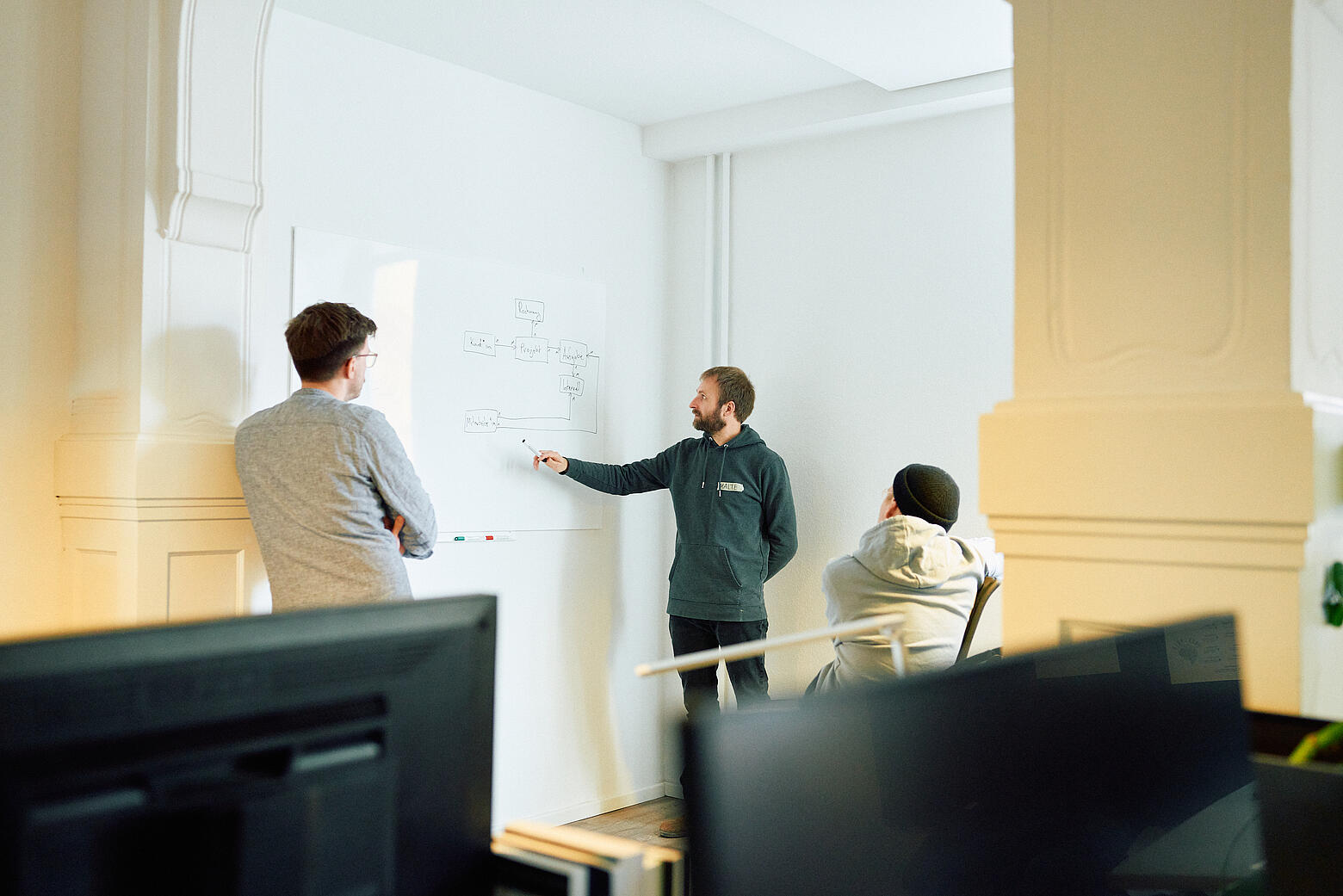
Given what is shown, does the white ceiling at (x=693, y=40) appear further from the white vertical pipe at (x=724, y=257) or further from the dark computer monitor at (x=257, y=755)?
the dark computer monitor at (x=257, y=755)

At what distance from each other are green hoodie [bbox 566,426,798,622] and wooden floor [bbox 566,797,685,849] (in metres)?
0.77

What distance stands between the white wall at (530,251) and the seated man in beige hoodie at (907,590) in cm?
98

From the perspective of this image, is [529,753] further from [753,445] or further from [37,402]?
[37,402]

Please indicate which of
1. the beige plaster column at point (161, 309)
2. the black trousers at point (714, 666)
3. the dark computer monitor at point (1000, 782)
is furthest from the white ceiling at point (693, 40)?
the dark computer monitor at point (1000, 782)

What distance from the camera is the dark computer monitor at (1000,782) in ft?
2.19

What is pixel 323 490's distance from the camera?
2.39 metres

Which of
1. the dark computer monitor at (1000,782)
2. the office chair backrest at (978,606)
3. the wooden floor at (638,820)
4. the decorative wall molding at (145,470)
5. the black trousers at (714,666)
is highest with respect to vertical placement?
the decorative wall molding at (145,470)

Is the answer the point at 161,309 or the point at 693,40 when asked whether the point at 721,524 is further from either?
the point at 161,309

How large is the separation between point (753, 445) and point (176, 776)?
11.2ft

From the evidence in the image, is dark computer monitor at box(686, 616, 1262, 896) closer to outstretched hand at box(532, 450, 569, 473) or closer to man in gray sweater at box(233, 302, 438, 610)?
man in gray sweater at box(233, 302, 438, 610)

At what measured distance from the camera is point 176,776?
2.09 feet

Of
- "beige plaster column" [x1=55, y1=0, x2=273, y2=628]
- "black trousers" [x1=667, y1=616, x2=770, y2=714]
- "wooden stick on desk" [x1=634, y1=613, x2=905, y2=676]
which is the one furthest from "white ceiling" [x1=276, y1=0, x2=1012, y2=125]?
"wooden stick on desk" [x1=634, y1=613, x2=905, y2=676]

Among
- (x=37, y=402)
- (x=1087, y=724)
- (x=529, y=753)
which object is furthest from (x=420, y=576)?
(x=1087, y=724)

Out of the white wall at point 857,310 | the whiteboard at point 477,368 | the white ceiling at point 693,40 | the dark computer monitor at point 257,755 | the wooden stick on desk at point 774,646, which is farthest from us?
the white wall at point 857,310
